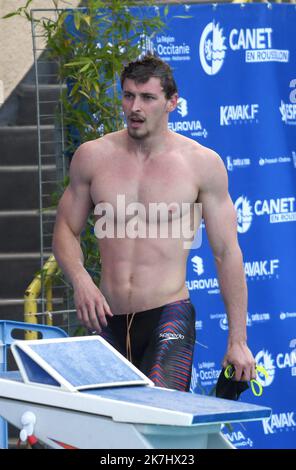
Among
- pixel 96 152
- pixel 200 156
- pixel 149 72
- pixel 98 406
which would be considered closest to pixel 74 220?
pixel 96 152

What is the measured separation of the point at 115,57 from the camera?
625cm

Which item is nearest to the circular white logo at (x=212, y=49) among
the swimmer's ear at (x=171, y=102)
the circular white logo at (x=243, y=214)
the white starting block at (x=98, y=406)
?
the circular white logo at (x=243, y=214)

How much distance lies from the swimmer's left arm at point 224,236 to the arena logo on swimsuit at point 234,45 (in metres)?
1.59

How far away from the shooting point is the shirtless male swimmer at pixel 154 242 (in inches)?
205

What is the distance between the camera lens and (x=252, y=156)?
6.89 m

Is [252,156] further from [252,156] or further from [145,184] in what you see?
[145,184]

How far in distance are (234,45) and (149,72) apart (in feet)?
5.67

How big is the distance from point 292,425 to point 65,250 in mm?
2323

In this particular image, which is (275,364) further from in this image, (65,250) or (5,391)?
(5,391)

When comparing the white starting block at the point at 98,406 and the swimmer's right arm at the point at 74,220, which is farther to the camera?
the swimmer's right arm at the point at 74,220

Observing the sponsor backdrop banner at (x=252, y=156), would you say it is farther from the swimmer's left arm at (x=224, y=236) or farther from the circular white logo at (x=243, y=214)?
the swimmer's left arm at (x=224, y=236)

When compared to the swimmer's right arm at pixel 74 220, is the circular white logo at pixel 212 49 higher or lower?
higher

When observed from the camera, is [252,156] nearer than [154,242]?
No
